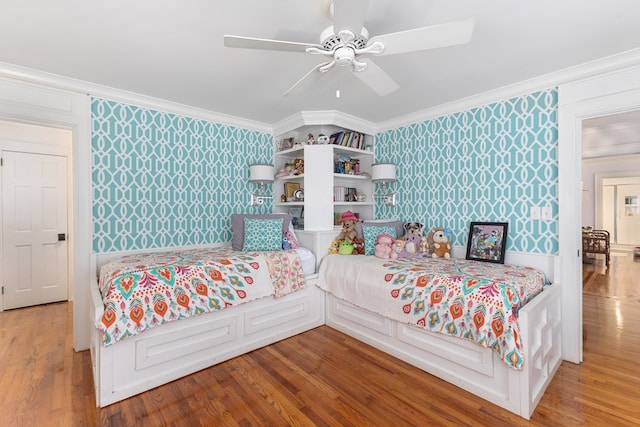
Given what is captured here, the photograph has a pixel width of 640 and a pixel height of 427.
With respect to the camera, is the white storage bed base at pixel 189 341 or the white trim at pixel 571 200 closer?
the white storage bed base at pixel 189 341

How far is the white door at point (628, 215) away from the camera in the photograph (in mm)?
6812

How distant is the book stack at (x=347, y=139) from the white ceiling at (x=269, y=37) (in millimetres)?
747

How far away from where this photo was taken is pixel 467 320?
6.29ft

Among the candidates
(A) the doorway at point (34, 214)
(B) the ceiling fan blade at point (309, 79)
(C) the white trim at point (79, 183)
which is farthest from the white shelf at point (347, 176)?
(A) the doorway at point (34, 214)

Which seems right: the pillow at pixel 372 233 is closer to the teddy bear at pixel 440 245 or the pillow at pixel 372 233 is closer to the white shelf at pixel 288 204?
the teddy bear at pixel 440 245

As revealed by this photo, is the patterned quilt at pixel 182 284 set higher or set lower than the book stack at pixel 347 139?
lower

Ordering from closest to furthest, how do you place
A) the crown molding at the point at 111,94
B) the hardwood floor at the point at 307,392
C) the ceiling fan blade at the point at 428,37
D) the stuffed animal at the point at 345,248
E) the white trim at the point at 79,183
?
the ceiling fan blade at the point at 428,37 → the hardwood floor at the point at 307,392 → the crown molding at the point at 111,94 → the white trim at the point at 79,183 → the stuffed animal at the point at 345,248

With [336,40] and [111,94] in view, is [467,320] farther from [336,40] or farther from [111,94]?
[111,94]

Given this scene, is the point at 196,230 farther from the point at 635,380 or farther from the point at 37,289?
the point at 635,380

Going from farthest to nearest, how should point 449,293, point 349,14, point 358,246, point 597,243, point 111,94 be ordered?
point 597,243, point 358,246, point 111,94, point 449,293, point 349,14

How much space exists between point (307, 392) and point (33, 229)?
4.05m

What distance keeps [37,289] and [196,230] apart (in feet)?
7.91

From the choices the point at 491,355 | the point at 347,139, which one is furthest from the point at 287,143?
the point at 491,355

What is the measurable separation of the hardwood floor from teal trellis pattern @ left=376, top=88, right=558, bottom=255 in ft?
3.48
